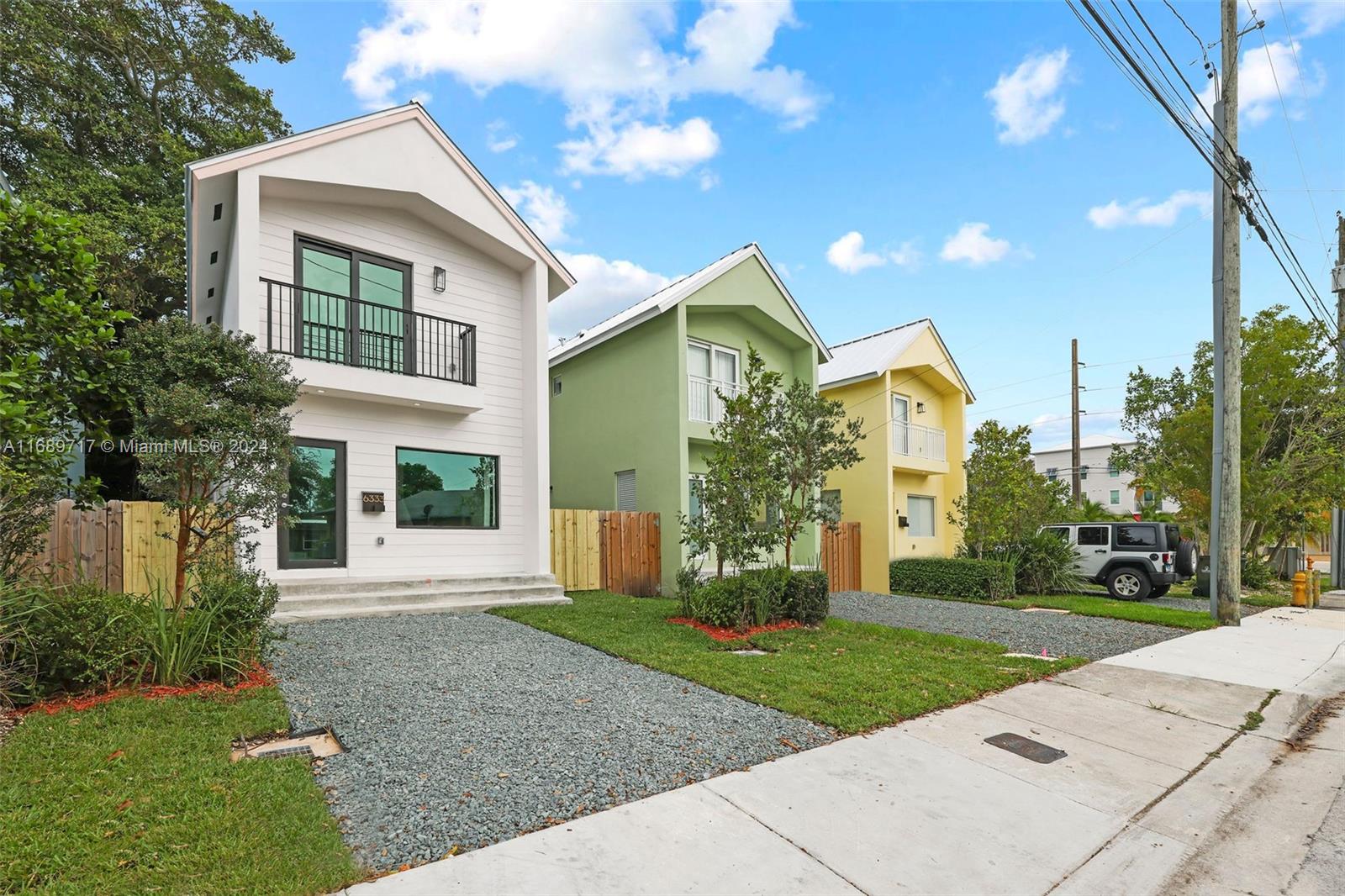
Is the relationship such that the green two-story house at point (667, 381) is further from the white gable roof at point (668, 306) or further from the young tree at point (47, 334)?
the young tree at point (47, 334)

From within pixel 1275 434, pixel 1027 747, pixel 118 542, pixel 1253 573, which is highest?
pixel 1275 434

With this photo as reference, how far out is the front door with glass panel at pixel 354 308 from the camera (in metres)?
10.3

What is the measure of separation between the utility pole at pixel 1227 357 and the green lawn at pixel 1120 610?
593 mm

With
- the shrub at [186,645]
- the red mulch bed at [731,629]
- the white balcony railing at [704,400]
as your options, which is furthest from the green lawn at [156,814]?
the white balcony railing at [704,400]

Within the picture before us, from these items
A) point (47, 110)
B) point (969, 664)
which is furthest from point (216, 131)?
point (969, 664)

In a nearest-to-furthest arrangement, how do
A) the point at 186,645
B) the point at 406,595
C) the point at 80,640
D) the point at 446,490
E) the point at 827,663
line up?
1. the point at 80,640
2. the point at 186,645
3. the point at 827,663
4. the point at 406,595
5. the point at 446,490

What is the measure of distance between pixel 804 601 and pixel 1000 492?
764 centimetres

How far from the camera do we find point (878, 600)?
44.9 ft

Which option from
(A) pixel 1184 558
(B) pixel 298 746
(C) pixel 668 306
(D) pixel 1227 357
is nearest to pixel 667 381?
(C) pixel 668 306

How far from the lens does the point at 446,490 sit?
37.4ft

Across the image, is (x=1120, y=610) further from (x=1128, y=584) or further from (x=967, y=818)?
(x=967, y=818)

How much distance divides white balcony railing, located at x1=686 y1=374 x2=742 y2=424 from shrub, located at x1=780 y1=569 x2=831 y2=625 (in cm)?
562

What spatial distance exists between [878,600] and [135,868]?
12759mm

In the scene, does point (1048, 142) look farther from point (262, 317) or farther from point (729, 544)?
point (262, 317)
